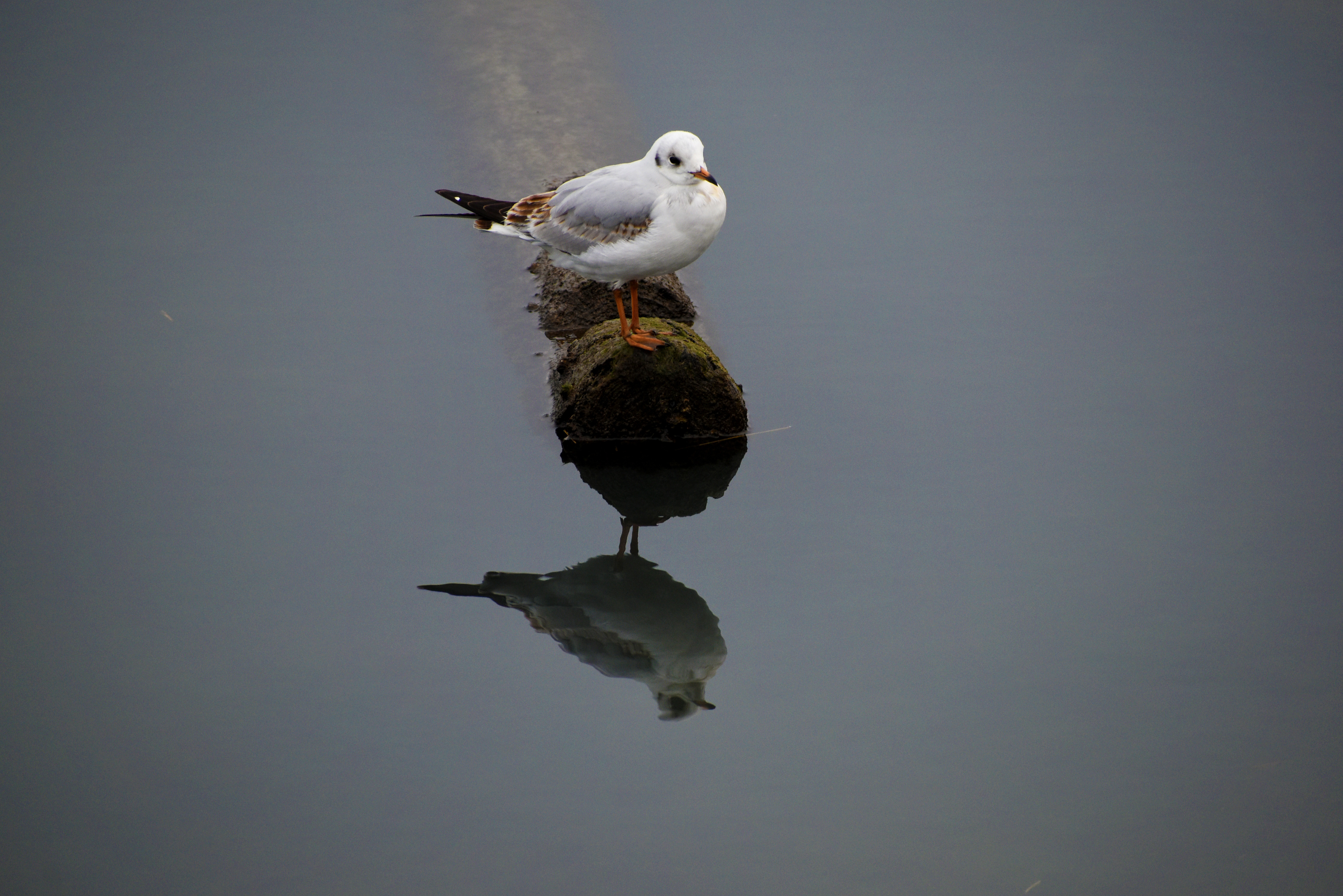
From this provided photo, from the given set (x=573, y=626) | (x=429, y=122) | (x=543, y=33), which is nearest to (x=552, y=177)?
(x=429, y=122)

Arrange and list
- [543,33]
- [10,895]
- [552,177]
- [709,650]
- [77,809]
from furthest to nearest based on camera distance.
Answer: [543,33] → [552,177] → [709,650] → [77,809] → [10,895]

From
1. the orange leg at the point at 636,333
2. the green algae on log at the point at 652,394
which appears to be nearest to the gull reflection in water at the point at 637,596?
the green algae on log at the point at 652,394

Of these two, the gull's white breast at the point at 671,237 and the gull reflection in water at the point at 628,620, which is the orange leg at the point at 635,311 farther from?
the gull reflection in water at the point at 628,620

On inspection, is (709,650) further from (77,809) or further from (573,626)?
(77,809)

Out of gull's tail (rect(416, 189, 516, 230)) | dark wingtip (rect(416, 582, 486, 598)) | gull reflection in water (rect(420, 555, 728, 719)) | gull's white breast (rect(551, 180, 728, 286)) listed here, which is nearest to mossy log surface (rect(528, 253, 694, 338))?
gull's tail (rect(416, 189, 516, 230))

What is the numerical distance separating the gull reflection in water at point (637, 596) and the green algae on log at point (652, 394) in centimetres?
11

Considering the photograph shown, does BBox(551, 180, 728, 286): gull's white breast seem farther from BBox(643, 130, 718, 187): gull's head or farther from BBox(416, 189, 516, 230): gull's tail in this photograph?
BBox(416, 189, 516, 230): gull's tail

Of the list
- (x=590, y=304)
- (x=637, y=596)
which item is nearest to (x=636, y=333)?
(x=590, y=304)

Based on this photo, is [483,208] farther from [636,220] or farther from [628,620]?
[628,620]

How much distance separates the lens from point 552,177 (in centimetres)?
650

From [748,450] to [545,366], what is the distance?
109 centimetres

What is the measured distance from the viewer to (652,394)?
16.1 feet

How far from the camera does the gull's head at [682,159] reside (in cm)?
451

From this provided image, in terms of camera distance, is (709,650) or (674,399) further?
(674,399)
